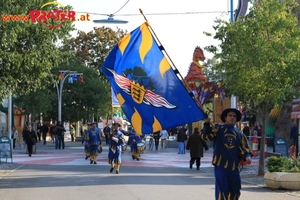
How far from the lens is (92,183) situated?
16438mm

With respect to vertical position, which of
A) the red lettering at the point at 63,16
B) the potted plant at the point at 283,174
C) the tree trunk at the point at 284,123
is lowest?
the potted plant at the point at 283,174

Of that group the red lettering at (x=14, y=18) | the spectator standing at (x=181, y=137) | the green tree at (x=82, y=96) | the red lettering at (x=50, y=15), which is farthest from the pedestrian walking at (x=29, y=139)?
the green tree at (x=82, y=96)

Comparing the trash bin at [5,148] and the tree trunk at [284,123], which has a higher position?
the tree trunk at [284,123]

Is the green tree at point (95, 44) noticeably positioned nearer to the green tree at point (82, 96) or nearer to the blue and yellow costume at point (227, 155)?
the green tree at point (82, 96)

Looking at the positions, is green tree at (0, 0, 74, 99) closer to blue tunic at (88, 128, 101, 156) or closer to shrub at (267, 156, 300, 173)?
blue tunic at (88, 128, 101, 156)


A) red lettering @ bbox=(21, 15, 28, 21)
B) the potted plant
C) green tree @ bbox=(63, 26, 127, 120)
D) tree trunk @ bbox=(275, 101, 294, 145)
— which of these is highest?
green tree @ bbox=(63, 26, 127, 120)

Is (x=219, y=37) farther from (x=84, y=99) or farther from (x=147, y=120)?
(x=84, y=99)

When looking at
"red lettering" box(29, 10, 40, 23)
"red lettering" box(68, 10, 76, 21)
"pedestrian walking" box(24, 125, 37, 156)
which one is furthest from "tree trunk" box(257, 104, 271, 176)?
"pedestrian walking" box(24, 125, 37, 156)

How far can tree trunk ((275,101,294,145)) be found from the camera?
38250 millimetres

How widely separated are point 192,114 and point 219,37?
24.3 feet

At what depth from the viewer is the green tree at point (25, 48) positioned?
1692cm

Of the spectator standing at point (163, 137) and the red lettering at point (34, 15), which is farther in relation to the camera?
the spectator standing at point (163, 137)

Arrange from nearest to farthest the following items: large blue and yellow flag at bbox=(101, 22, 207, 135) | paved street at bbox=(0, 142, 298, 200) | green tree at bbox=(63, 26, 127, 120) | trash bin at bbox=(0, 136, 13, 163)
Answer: large blue and yellow flag at bbox=(101, 22, 207, 135) < paved street at bbox=(0, 142, 298, 200) < trash bin at bbox=(0, 136, 13, 163) < green tree at bbox=(63, 26, 127, 120)

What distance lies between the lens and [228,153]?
9.38 metres
